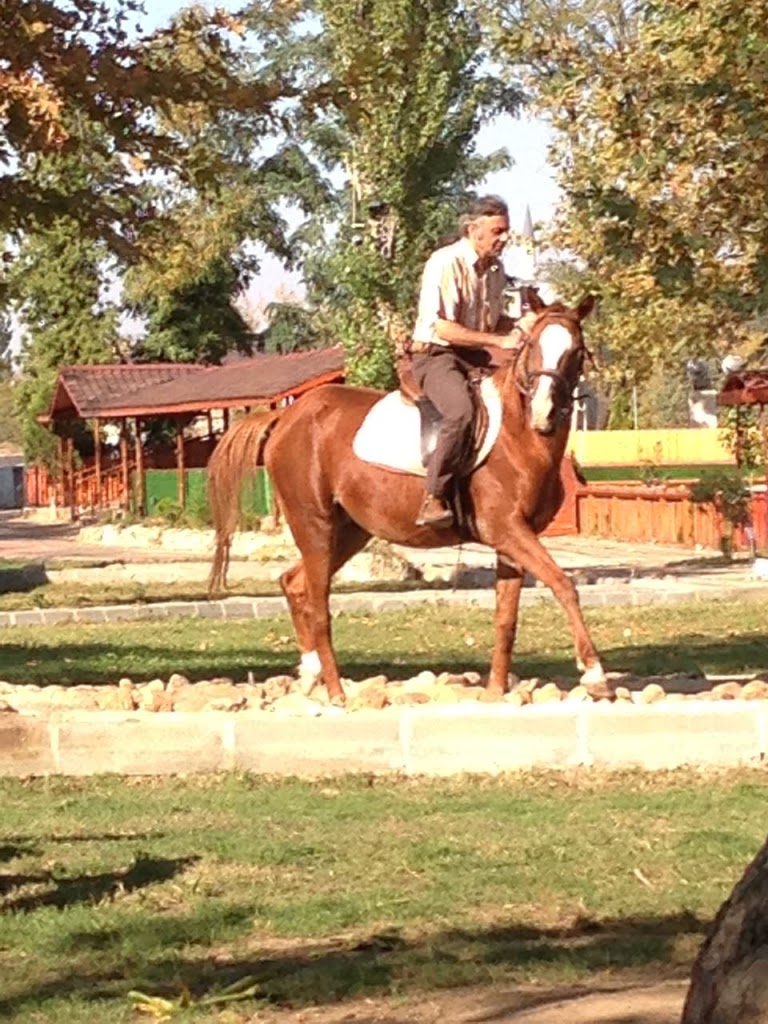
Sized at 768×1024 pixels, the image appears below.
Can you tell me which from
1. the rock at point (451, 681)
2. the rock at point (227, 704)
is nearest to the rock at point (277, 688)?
the rock at point (227, 704)

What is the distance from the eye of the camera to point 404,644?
63.2 ft

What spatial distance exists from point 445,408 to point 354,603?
472 inches

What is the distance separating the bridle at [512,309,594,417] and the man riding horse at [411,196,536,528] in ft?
0.43

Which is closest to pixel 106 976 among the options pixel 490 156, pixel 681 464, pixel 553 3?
pixel 681 464

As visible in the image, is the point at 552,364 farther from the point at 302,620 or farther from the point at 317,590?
the point at 302,620

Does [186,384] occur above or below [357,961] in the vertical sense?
above

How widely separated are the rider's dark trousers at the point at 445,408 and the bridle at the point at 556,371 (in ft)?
1.18

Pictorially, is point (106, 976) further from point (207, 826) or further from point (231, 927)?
point (207, 826)

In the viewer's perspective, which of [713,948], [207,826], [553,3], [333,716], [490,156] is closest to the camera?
[713,948]

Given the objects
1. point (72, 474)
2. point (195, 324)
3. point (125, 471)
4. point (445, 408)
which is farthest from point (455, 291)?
point (195, 324)

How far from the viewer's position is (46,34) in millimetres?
14008

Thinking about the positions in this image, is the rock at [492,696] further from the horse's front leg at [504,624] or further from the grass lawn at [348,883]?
the grass lawn at [348,883]

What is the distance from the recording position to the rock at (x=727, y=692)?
11789mm

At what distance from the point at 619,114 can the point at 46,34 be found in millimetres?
9544
